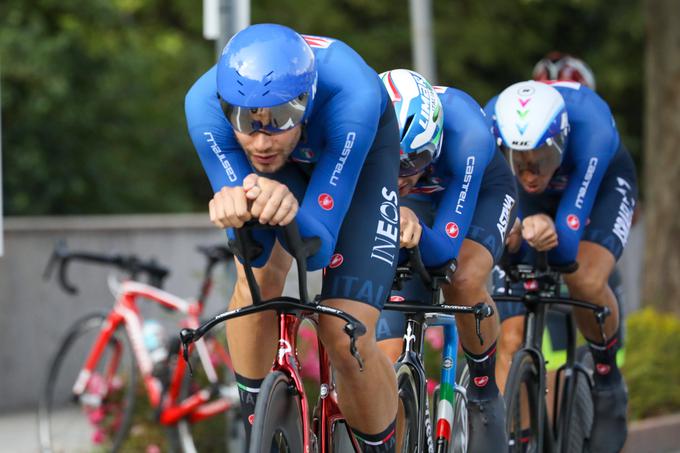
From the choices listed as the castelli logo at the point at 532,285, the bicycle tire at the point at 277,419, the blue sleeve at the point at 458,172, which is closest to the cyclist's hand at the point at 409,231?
the blue sleeve at the point at 458,172

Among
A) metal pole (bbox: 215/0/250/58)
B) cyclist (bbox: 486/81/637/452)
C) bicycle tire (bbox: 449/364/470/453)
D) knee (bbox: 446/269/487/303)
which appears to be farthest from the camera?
metal pole (bbox: 215/0/250/58)

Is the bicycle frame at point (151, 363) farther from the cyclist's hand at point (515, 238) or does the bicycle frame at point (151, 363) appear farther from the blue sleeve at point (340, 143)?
the blue sleeve at point (340, 143)

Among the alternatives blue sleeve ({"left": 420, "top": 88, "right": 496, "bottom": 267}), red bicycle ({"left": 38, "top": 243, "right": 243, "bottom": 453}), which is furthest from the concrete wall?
blue sleeve ({"left": 420, "top": 88, "right": 496, "bottom": 267})

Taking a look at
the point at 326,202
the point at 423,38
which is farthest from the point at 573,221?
the point at 423,38

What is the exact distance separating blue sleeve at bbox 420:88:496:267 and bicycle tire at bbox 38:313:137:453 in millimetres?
3170

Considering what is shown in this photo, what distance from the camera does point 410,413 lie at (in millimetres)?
5906

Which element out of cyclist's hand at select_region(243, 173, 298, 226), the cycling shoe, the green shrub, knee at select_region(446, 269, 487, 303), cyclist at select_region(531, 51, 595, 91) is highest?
cyclist at select_region(531, 51, 595, 91)

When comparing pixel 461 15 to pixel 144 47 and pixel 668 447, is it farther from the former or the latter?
pixel 668 447

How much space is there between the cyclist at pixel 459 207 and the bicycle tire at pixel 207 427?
1798 millimetres

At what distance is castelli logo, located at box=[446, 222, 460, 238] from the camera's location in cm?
598

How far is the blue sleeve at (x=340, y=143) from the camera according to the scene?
4941mm

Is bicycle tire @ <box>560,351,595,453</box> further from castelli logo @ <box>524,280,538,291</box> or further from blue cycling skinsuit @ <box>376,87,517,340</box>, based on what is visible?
blue cycling skinsuit @ <box>376,87,517,340</box>

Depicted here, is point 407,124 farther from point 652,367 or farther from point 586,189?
point 652,367

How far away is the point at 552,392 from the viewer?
7.43m
